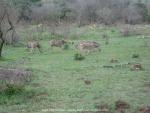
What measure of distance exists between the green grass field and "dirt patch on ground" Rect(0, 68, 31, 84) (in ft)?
1.16

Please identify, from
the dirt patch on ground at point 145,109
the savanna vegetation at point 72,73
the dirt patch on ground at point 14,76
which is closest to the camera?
the dirt patch on ground at point 145,109

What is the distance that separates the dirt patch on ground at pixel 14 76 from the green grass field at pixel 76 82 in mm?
353

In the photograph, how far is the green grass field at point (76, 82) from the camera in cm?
→ 1259

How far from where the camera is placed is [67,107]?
40.1 feet

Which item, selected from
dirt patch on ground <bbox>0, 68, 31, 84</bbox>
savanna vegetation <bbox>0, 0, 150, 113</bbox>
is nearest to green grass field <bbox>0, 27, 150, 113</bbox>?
savanna vegetation <bbox>0, 0, 150, 113</bbox>

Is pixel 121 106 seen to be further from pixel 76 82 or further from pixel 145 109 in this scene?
pixel 76 82

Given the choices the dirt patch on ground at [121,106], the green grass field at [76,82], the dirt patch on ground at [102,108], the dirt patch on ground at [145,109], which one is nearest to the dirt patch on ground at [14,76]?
the green grass field at [76,82]

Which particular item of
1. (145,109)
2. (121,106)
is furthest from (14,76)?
(145,109)

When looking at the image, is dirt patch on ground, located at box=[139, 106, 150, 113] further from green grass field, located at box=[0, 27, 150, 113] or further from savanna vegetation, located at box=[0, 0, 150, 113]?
green grass field, located at box=[0, 27, 150, 113]

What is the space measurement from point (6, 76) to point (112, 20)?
3687 cm

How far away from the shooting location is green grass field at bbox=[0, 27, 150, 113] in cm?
1259

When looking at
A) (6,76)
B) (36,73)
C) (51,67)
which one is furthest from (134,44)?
(6,76)

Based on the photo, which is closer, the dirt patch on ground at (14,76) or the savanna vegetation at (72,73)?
the savanna vegetation at (72,73)

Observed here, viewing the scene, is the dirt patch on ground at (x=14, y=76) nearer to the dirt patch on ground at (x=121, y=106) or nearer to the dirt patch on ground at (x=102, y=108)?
the dirt patch on ground at (x=102, y=108)
